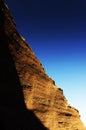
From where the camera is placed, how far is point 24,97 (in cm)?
4312

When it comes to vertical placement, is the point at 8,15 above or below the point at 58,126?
above

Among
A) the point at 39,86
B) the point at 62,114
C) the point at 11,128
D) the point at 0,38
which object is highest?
the point at 0,38

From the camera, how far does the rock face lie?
128 feet

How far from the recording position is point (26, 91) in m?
44.3

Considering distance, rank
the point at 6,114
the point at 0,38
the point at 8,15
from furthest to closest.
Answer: the point at 8,15 < the point at 0,38 < the point at 6,114

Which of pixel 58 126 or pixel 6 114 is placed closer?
pixel 6 114

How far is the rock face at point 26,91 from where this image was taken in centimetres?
3909

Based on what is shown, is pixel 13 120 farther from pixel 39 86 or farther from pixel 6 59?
pixel 39 86

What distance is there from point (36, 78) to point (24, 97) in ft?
18.7

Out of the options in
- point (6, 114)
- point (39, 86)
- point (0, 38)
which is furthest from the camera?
point (39, 86)

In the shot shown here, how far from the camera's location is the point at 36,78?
48.0 metres

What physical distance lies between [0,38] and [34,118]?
1228 centimetres

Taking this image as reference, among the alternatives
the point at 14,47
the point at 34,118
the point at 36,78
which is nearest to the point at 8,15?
the point at 14,47

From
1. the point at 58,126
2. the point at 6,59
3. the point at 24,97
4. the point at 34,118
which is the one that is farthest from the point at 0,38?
the point at 58,126
